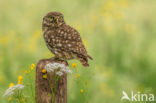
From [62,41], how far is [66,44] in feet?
0.21

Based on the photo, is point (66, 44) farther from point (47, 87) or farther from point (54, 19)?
point (47, 87)

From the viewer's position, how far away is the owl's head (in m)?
5.27

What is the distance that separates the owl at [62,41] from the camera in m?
5.08

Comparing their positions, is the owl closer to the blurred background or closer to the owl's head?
the owl's head

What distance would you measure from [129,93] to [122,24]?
6.02 ft

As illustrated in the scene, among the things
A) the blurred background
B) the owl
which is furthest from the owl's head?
the blurred background

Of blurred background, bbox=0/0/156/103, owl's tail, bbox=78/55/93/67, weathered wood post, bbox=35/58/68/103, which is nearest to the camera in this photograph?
weathered wood post, bbox=35/58/68/103

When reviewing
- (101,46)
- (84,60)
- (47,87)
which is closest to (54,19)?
(84,60)

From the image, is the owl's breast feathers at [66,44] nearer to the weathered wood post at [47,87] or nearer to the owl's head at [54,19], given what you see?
the owl's head at [54,19]

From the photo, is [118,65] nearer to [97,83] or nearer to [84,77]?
[97,83]

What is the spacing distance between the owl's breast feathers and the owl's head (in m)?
0.07

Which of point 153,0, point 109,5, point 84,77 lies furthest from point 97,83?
point 153,0

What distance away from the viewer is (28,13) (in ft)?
29.0

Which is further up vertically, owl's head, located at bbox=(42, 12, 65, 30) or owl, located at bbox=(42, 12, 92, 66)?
owl's head, located at bbox=(42, 12, 65, 30)
